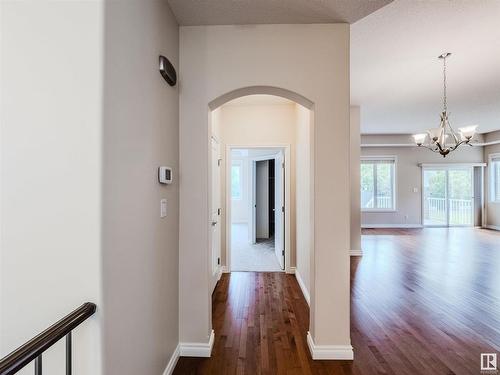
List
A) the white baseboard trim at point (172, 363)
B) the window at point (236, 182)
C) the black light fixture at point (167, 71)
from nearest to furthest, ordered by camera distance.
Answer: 1. the black light fixture at point (167, 71)
2. the white baseboard trim at point (172, 363)
3. the window at point (236, 182)

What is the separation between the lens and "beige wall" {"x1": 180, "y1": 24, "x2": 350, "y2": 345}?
6.66 ft

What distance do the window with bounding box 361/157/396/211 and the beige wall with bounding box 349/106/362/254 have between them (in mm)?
3436

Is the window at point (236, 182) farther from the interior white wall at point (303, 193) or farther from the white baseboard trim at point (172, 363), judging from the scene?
the white baseboard trim at point (172, 363)

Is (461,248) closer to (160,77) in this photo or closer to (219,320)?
(219,320)

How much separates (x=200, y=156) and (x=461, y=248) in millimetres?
6276

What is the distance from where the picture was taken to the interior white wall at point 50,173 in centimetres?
104

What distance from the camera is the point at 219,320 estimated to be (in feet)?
8.55

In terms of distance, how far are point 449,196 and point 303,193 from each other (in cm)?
757

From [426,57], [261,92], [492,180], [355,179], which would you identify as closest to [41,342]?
[261,92]

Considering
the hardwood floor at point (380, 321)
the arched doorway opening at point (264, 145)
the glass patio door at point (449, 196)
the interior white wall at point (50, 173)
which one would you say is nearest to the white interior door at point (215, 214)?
the arched doorway opening at point (264, 145)

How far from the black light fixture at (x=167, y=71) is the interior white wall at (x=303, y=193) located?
1.64 m

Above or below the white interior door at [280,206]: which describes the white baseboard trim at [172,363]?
below

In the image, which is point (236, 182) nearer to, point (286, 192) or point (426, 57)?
point (286, 192)

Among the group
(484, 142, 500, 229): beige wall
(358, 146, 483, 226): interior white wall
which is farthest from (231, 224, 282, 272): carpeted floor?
(484, 142, 500, 229): beige wall
